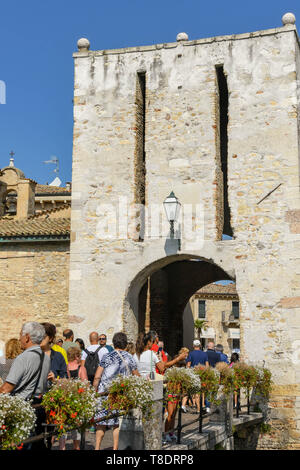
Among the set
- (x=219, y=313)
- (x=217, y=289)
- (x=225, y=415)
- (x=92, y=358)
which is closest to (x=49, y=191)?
(x=217, y=289)

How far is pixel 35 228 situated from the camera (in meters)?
15.8

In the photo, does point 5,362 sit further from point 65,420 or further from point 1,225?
point 1,225

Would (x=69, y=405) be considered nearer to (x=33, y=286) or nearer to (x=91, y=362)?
(x=91, y=362)

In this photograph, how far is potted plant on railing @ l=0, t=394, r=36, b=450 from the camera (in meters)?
4.89

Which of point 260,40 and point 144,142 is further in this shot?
point 144,142

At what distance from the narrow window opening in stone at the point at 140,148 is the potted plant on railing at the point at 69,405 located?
830cm

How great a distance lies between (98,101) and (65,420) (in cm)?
1049

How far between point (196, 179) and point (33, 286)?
4.93 m

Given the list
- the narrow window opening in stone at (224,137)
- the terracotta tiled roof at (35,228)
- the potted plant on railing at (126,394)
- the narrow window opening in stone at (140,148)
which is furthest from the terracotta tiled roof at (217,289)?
the potted plant on railing at (126,394)

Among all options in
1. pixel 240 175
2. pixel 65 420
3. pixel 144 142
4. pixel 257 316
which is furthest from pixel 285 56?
pixel 65 420

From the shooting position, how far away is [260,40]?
1414cm

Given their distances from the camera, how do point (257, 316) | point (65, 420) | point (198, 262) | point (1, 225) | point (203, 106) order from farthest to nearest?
point (198, 262), point (1, 225), point (203, 106), point (257, 316), point (65, 420)

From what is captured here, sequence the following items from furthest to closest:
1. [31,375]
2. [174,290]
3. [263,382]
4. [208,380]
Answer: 1. [174,290]
2. [263,382]
3. [208,380]
4. [31,375]

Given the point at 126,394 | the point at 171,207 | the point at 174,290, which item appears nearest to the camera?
the point at 126,394
